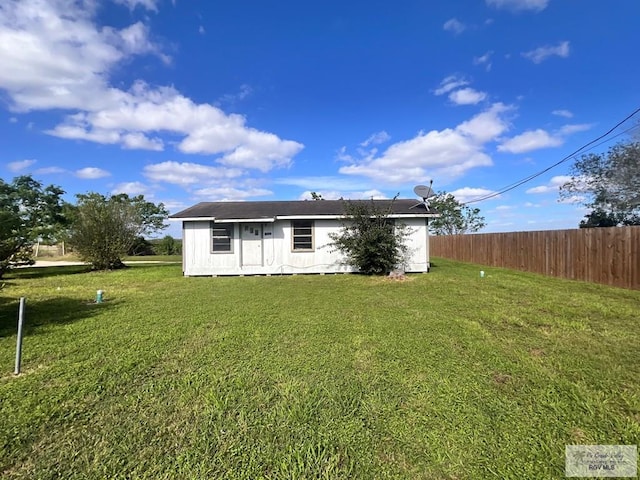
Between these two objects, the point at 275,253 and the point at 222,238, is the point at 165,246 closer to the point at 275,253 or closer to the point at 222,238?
the point at 222,238

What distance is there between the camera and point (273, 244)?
1352 cm

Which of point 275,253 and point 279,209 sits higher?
point 279,209

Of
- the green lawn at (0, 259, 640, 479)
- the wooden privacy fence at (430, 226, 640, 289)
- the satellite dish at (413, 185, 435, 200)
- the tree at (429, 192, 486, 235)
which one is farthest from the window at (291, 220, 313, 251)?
the tree at (429, 192, 486, 235)

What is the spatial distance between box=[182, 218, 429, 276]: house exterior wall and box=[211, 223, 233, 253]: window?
0.14 metres

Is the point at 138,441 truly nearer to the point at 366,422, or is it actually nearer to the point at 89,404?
the point at 89,404

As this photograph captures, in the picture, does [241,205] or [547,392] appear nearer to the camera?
[547,392]

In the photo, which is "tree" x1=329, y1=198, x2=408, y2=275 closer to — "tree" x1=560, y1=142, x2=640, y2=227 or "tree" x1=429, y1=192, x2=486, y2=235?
"tree" x1=560, y1=142, x2=640, y2=227

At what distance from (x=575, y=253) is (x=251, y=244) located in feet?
37.2

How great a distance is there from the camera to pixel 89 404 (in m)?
2.98

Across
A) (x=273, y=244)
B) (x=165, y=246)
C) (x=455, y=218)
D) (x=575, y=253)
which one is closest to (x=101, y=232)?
(x=273, y=244)

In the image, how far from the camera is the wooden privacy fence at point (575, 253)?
8.66 metres

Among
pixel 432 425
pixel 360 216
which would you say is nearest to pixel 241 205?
pixel 360 216

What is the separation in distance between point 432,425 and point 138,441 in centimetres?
225

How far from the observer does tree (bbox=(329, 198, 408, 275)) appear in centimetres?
1207
